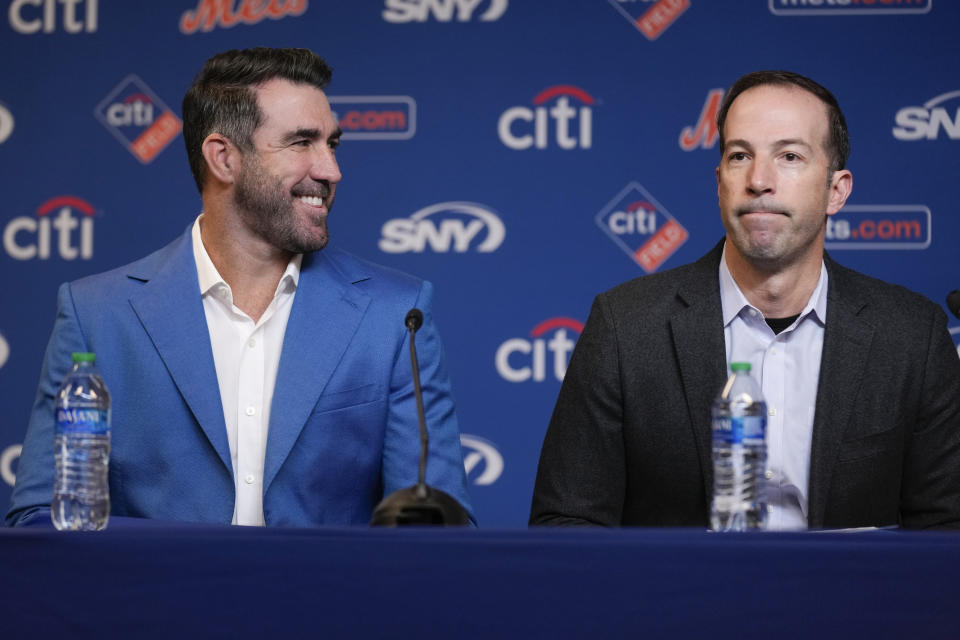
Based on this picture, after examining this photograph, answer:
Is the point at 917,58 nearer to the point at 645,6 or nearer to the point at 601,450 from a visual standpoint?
the point at 645,6

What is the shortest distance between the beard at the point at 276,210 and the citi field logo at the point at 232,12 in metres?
1.47

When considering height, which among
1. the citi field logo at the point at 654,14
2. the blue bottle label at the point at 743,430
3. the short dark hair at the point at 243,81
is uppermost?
the citi field logo at the point at 654,14

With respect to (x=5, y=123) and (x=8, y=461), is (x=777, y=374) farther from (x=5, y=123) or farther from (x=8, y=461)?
(x=5, y=123)

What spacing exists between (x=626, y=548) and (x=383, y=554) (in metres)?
0.27

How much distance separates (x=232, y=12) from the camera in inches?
150

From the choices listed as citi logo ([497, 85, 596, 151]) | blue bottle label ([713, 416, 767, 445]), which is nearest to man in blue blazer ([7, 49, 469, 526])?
blue bottle label ([713, 416, 767, 445])

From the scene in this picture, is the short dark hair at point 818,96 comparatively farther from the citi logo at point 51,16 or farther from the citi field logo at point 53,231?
the citi logo at point 51,16

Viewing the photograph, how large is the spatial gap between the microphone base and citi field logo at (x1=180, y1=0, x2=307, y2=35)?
8.58 ft

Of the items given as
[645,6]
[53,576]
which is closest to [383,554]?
[53,576]

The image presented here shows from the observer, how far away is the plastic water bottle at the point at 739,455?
1.69 m

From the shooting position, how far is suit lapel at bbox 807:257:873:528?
86.0 inches

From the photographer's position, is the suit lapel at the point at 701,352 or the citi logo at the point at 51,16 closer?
the suit lapel at the point at 701,352

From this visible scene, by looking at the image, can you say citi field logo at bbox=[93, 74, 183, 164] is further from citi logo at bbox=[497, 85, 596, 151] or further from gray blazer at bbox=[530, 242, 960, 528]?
gray blazer at bbox=[530, 242, 960, 528]

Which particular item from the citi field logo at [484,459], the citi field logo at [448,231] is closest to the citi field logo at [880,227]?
the citi field logo at [448,231]
